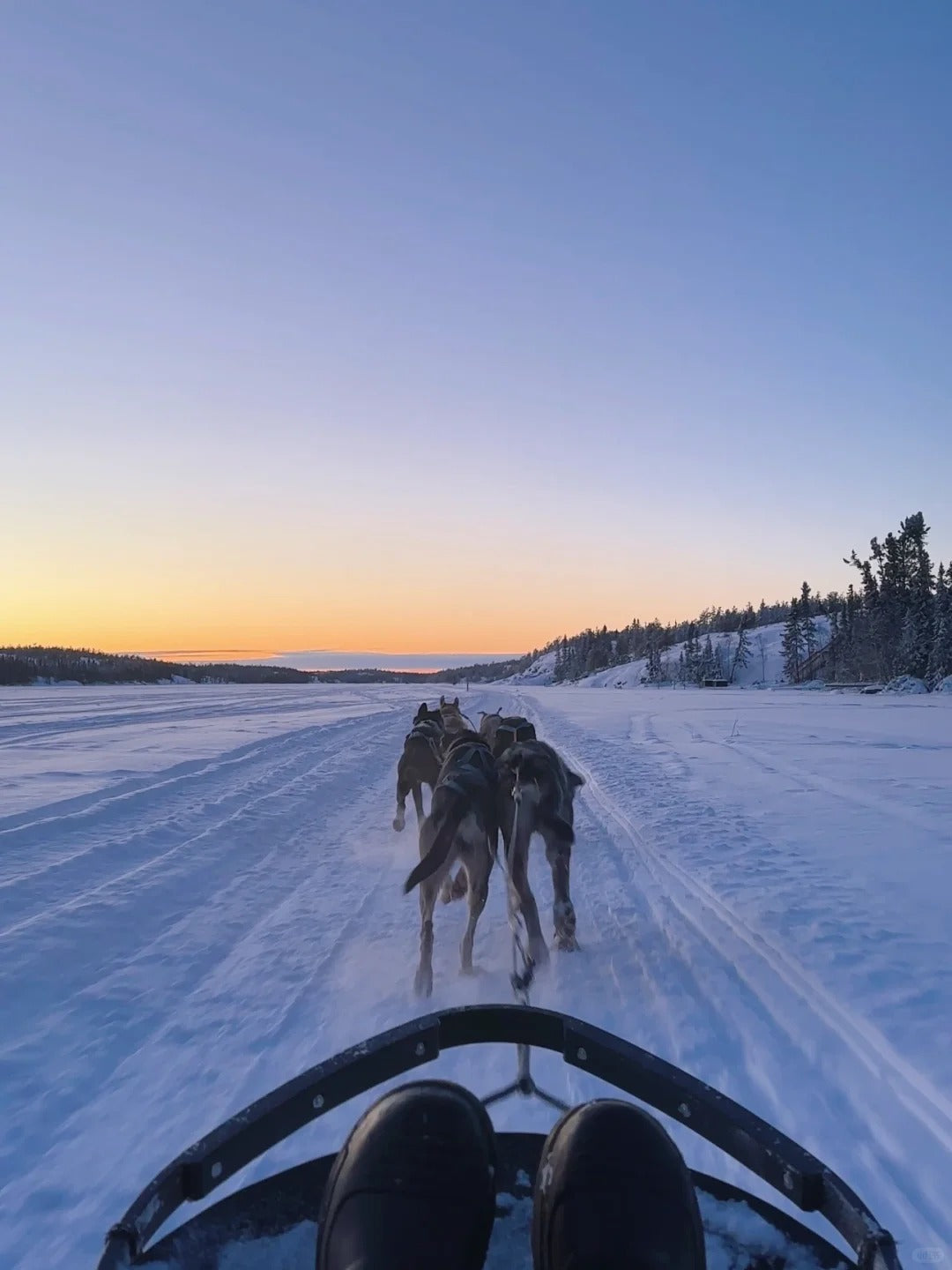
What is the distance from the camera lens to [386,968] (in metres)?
5.00

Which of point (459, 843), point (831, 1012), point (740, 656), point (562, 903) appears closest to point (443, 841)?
point (459, 843)

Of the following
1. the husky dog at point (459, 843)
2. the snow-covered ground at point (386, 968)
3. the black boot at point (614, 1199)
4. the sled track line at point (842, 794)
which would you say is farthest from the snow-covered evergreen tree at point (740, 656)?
the black boot at point (614, 1199)

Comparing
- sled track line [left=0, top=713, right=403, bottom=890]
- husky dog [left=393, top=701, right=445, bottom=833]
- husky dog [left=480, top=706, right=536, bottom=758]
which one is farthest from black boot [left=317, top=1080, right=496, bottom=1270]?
husky dog [left=393, top=701, right=445, bottom=833]

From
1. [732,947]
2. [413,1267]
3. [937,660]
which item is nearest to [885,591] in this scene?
[937,660]

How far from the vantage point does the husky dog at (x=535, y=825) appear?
4953 mm

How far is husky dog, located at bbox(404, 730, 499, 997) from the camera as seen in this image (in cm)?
470

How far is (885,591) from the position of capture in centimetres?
7100

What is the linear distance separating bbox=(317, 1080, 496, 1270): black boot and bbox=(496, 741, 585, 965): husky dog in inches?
130

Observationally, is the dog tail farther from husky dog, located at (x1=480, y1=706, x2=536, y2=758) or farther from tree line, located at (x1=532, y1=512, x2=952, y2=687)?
tree line, located at (x1=532, y1=512, x2=952, y2=687)

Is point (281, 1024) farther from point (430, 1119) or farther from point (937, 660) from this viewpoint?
point (937, 660)

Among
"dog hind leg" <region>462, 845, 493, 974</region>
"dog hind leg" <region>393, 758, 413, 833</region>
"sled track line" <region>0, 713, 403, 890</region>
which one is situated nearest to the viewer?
"dog hind leg" <region>462, 845, 493, 974</region>

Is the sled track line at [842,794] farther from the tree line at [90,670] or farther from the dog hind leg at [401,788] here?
the tree line at [90,670]

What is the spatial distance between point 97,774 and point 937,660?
2594 inches

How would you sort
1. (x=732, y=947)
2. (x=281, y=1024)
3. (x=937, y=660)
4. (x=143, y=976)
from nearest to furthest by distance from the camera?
(x=281, y=1024), (x=143, y=976), (x=732, y=947), (x=937, y=660)
